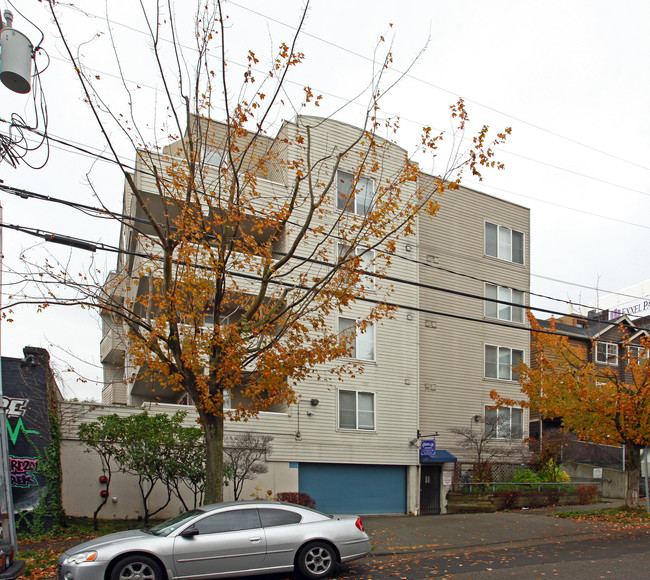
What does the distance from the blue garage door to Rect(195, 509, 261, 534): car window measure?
11.4m

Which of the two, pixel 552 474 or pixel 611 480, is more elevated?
pixel 552 474

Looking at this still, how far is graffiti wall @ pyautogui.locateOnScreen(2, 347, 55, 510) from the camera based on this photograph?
14547mm

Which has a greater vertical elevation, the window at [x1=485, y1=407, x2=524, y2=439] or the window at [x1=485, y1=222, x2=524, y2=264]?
the window at [x1=485, y1=222, x2=524, y2=264]

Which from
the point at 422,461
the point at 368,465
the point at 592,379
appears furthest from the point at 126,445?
the point at 592,379

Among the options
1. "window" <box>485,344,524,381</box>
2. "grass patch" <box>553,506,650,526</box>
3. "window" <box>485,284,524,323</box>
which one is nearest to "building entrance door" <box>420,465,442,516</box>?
"window" <box>485,344,524,381</box>

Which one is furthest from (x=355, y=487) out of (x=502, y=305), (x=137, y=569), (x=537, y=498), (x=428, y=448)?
(x=137, y=569)

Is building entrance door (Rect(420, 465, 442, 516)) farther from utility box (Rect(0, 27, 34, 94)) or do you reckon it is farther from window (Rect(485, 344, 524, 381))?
utility box (Rect(0, 27, 34, 94))

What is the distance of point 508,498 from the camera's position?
22.4 meters

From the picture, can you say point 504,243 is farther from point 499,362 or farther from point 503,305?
point 499,362

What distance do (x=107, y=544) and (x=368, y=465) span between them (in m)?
14.6

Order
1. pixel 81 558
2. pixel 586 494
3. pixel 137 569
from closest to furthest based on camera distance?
1. pixel 81 558
2. pixel 137 569
3. pixel 586 494

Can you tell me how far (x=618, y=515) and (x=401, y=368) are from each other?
339 inches

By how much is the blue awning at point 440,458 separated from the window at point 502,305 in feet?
20.9

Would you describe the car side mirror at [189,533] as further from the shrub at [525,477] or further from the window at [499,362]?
the window at [499,362]
